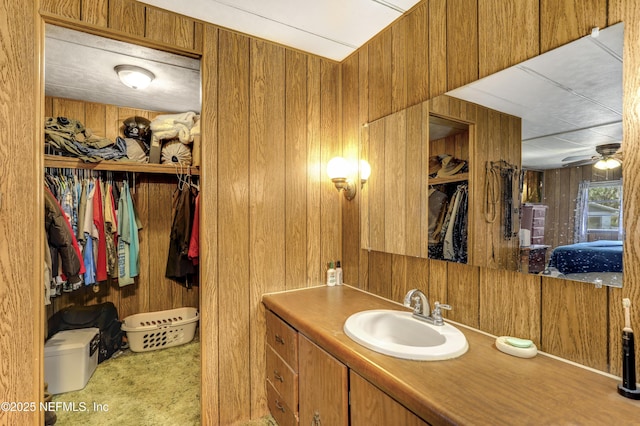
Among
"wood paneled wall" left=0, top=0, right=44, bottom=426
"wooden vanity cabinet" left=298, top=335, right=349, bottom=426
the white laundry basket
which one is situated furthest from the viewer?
the white laundry basket

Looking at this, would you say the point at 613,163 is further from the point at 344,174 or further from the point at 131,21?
the point at 131,21

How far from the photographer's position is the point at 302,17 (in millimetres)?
1732

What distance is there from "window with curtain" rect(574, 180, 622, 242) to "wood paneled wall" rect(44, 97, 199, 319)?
3.27 m

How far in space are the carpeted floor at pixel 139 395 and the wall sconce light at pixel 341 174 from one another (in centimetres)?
158

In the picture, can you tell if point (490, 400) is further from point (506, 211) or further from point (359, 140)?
point (359, 140)

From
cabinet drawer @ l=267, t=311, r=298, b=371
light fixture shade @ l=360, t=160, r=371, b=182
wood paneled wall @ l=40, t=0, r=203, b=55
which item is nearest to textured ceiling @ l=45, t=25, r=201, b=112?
wood paneled wall @ l=40, t=0, r=203, b=55

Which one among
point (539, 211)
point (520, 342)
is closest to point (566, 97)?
point (539, 211)

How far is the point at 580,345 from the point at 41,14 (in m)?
2.68

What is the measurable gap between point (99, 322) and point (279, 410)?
1.97 metres

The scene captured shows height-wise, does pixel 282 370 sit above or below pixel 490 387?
below

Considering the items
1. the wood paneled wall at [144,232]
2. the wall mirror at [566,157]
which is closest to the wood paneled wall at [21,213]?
the wood paneled wall at [144,232]

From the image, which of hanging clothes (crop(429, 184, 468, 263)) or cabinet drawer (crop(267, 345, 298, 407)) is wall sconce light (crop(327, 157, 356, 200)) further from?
cabinet drawer (crop(267, 345, 298, 407))

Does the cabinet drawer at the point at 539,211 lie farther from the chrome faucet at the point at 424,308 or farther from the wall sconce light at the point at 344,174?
the wall sconce light at the point at 344,174

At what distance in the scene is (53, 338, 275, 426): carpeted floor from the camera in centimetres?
195
